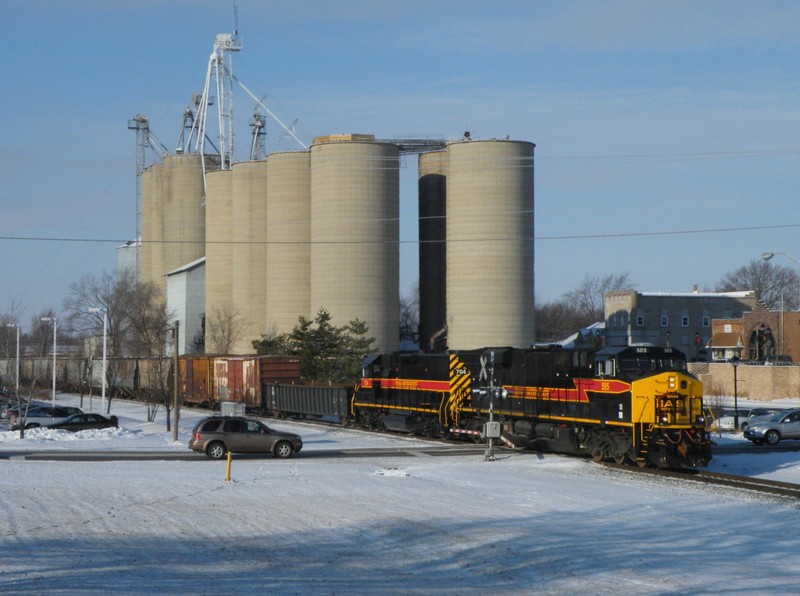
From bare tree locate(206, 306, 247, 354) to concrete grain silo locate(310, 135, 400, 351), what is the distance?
15.1 meters

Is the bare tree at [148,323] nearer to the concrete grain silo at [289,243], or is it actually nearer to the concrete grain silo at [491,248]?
the concrete grain silo at [289,243]

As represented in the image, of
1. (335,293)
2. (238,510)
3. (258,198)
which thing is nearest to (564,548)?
(238,510)

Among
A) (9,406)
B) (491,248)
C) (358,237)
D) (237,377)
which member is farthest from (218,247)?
(9,406)

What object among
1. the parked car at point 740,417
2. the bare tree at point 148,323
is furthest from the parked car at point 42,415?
the parked car at point 740,417

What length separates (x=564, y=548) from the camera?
20.0 m

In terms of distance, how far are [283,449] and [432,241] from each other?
6888 cm

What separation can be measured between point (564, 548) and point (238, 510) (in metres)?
8.07

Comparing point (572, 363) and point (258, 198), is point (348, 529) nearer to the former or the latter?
point (572, 363)

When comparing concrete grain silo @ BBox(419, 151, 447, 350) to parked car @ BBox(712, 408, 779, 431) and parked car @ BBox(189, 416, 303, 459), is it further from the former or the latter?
parked car @ BBox(189, 416, 303, 459)

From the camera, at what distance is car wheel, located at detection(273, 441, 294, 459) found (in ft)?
129

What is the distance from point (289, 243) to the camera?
337 ft

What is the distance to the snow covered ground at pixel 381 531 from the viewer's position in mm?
16797

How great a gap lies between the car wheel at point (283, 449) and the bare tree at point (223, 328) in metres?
67.7

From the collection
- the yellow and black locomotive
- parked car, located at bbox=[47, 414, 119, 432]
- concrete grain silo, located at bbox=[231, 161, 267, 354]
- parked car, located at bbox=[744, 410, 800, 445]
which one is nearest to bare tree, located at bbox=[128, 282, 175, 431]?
concrete grain silo, located at bbox=[231, 161, 267, 354]
